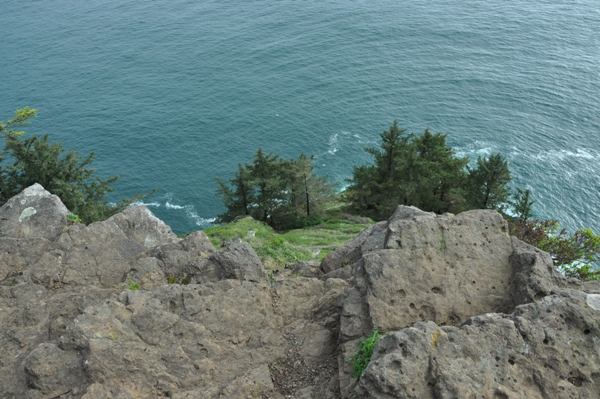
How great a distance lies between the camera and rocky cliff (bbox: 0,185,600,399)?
52.9ft

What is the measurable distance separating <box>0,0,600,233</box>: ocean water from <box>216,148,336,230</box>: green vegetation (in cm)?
2776

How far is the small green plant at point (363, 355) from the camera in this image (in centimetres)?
1733

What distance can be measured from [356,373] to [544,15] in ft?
597

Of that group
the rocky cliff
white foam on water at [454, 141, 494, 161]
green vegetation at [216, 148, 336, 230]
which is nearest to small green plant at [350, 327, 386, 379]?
the rocky cliff

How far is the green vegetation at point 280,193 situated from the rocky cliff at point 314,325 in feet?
108

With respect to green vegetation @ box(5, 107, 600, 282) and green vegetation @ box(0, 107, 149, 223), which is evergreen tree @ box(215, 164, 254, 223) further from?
green vegetation @ box(0, 107, 149, 223)

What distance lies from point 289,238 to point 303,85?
3295 inches

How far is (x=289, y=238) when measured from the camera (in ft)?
168

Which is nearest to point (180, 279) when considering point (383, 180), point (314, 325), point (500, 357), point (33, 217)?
point (314, 325)

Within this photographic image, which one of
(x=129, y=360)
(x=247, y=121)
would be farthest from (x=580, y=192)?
(x=129, y=360)

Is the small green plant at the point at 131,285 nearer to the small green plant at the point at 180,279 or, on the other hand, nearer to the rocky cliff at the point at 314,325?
the rocky cliff at the point at 314,325

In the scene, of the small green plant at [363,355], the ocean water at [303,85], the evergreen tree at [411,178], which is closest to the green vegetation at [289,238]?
the evergreen tree at [411,178]

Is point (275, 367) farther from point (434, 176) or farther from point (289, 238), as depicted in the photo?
point (434, 176)

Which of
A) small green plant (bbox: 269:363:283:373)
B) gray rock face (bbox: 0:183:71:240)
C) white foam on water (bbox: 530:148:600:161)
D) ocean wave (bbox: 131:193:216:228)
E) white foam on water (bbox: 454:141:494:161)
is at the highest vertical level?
small green plant (bbox: 269:363:283:373)
